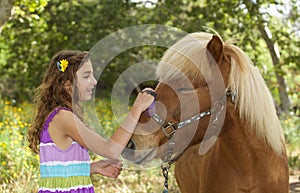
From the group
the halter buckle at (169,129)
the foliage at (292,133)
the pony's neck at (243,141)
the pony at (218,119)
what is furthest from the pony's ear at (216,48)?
the foliage at (292,133)

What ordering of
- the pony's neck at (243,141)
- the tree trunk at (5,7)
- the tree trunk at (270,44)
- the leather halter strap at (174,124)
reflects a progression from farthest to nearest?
the tree trunk at (270,44), the tree trunk at (5,7), the pony's neck at (243,141), the leather halter strap at (174,124)

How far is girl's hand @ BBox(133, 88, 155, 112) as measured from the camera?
2.52 m

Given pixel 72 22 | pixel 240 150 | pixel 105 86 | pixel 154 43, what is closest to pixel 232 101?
pixel 240 150

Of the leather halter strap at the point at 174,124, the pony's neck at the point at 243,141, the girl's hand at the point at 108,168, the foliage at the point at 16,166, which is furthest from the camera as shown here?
the foliage at the point at 16,166

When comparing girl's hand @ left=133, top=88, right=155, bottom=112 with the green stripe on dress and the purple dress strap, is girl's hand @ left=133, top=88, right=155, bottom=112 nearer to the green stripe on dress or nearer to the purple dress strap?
the purple dress strap

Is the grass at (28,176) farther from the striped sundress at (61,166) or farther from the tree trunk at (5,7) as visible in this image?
the striped sundress at (61,166)

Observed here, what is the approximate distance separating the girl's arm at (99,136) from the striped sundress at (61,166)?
83mm

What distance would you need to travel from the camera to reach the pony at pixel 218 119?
2.77m

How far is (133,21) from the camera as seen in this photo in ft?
33.9

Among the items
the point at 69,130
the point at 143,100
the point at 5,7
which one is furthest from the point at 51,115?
the point at 5,7

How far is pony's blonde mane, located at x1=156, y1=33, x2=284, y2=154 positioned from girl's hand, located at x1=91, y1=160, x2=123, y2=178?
22.5 inches

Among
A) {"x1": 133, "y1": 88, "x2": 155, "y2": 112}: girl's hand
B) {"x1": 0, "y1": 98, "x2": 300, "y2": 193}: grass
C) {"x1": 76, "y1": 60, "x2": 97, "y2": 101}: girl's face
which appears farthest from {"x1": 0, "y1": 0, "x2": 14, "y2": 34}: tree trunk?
{"x1": 133, "y1": 88, "x2": 155, "y2": 112}: girl's hand

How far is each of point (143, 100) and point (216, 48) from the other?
23.5 inches

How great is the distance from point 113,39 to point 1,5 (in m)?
4.59
